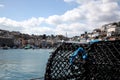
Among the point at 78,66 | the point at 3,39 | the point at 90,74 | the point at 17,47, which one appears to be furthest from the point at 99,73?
the point at 17,47

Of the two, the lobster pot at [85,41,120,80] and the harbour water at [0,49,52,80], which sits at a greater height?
the lobster pot at [85,41,120,80]

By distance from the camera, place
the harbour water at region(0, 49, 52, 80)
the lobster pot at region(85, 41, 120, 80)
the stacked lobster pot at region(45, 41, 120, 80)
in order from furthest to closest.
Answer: the harbour water at region(0, 49, 52, 80), the stacked lobster pot at region(45, 41, 120, 80), the lobster pot at region(85, 41, 120, 80)

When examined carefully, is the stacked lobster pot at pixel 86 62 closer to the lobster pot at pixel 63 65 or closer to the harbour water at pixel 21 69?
the lobster pot at pixel 63 65

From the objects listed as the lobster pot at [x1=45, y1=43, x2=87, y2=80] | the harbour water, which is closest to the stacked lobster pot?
the lobster pot at [x1=45, y1=43, x2=87, y2=80]

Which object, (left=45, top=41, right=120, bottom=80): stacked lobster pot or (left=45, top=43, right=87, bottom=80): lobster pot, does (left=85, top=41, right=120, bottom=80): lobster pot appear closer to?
(left=45, top=41, right=120, bottom=80): stacked lobster pot

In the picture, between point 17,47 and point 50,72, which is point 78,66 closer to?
point 50,72

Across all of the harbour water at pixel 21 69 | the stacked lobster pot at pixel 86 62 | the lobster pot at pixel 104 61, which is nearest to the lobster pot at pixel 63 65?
the stacked lobster pot at pixel 86 62

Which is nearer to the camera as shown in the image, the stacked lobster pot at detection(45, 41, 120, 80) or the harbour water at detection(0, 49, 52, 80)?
the stacked lobster pot at detection(45, 41, 120, 80)

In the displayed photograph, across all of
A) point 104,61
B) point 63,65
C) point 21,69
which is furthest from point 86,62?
point 21,69

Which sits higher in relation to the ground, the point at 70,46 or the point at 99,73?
the point at 70,46

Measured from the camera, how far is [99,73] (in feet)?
26.2

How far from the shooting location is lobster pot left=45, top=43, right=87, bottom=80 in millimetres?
9055

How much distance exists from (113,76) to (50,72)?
92.6 inches

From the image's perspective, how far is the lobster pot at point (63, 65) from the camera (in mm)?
9055
